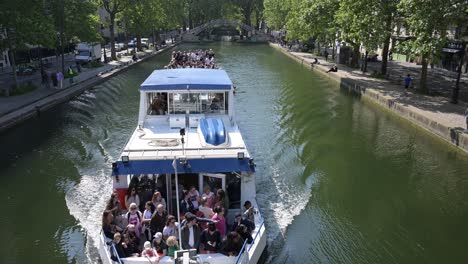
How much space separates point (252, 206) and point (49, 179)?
10.9m

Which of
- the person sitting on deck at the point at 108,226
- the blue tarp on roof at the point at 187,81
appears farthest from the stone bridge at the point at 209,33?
the person sitting on deck at the point at 108,226

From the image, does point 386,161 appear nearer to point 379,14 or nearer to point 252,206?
point 252,206

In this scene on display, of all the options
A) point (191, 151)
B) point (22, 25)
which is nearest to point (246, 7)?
point (22, 25)

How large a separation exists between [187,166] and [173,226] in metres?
1.90

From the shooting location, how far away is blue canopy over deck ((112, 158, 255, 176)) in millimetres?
12227

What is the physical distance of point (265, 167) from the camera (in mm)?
20609

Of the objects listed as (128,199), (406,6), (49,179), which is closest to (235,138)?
(128,199)

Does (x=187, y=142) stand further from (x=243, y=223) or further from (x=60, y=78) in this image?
(x=60, y=78)

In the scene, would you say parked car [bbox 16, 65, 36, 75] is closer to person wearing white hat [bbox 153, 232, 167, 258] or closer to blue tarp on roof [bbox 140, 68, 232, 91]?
blue tarp on roof [bbox 140, 68, 232, 91]

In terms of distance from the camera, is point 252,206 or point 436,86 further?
point 436,86

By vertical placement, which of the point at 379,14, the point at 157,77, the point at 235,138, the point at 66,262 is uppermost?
the point at 379,14

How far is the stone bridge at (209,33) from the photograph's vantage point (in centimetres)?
11481

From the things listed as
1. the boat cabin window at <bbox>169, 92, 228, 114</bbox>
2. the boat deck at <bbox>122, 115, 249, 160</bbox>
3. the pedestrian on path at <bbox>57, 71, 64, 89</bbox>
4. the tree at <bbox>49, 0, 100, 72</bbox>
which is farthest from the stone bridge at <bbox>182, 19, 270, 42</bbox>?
the boat deck at <bbox>122, 115, 249, 160</bbox>

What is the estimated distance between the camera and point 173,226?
1098cm
